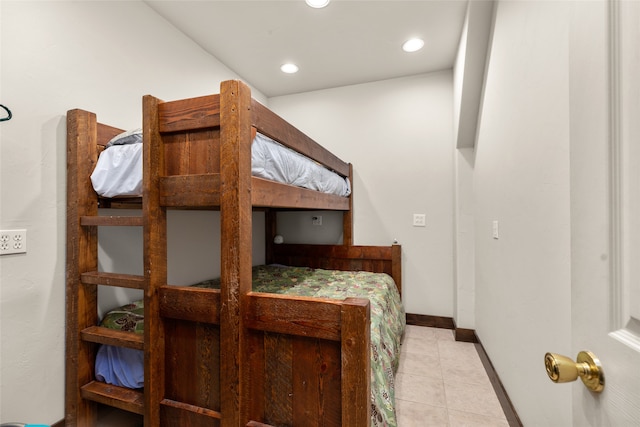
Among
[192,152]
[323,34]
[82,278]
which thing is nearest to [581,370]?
[192,152]

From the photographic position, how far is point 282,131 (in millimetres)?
1399

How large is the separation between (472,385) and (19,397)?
2437 millimetres

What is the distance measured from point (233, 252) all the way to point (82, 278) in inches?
36.8

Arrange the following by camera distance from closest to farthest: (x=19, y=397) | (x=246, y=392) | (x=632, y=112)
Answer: (x=632, y=112) < (x=246, y=392) < (x=19, y=397)

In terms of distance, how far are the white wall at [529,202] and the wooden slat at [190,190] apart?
1.25 meters

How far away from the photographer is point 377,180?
3055mm

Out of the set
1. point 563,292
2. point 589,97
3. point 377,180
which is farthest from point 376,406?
point 377,180

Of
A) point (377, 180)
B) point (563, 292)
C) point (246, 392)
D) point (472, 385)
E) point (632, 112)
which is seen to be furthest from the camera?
point (377, 180)

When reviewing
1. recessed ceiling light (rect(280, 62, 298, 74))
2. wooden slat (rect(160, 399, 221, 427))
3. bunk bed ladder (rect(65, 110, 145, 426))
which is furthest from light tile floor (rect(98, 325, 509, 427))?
recessed ceiling light (rect(280, 62, 298, 74))

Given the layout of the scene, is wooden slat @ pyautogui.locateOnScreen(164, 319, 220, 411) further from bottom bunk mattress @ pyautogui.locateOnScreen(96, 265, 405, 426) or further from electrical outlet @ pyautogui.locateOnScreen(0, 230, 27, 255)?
electrical outlet @ pyautogui.locateOnScreen(0, 230, 27, 255)

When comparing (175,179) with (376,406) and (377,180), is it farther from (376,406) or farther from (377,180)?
(377,180)

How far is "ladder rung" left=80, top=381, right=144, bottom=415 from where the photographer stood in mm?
1277

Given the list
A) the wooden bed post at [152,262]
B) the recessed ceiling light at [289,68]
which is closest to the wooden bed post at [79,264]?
the wooden bed post at [152,262]

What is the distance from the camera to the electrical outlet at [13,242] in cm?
125
